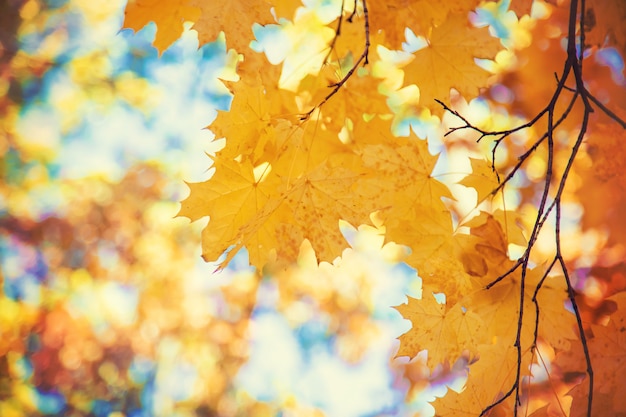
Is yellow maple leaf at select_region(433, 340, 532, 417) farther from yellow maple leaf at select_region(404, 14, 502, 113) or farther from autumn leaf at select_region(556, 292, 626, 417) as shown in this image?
yellow maple leaf at select_region(404, 14, 502, 113)

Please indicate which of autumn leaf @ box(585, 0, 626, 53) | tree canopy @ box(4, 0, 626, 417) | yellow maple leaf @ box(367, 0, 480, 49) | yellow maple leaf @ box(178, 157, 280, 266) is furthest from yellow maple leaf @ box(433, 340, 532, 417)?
autumn leaf @ box(585, 0, 626, 53)

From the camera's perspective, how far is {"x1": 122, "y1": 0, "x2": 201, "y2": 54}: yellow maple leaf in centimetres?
124

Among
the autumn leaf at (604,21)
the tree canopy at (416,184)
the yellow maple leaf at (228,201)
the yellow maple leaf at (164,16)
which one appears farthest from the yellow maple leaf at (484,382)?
the yellow maple leaf at (164,16)

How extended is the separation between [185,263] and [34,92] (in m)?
2.69

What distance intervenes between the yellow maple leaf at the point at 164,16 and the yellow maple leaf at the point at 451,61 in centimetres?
64

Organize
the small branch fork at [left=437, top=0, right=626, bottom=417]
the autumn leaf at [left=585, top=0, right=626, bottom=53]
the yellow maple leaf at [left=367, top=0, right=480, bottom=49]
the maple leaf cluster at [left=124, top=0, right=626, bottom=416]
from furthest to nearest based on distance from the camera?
1. the autumn leaf at [left=585, top=0, right=626, bottom=53]
2. the yellow maple leaf at [left=367, top=0, right=480, bottom=49]
3. the maple leaf cluster at [left=124, top=0, right=626, bottom=416]
4. the small branch fork at [left=437, top=0, right=626, bottom=417]

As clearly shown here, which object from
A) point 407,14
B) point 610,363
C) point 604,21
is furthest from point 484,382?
point 604,21

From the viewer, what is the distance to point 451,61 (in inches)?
50.2

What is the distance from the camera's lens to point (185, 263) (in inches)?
204

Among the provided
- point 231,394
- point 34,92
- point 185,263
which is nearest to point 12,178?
point 34,92

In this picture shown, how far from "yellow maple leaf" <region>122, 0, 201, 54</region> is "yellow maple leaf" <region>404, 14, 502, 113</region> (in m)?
0.64

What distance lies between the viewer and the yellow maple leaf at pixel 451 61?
4.08ft

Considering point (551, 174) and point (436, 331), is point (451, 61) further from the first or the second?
point (436, 331)

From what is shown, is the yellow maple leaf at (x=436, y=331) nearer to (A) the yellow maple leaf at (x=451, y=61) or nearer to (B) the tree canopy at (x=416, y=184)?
(B) the tree canopy at (x=416, y=184)
